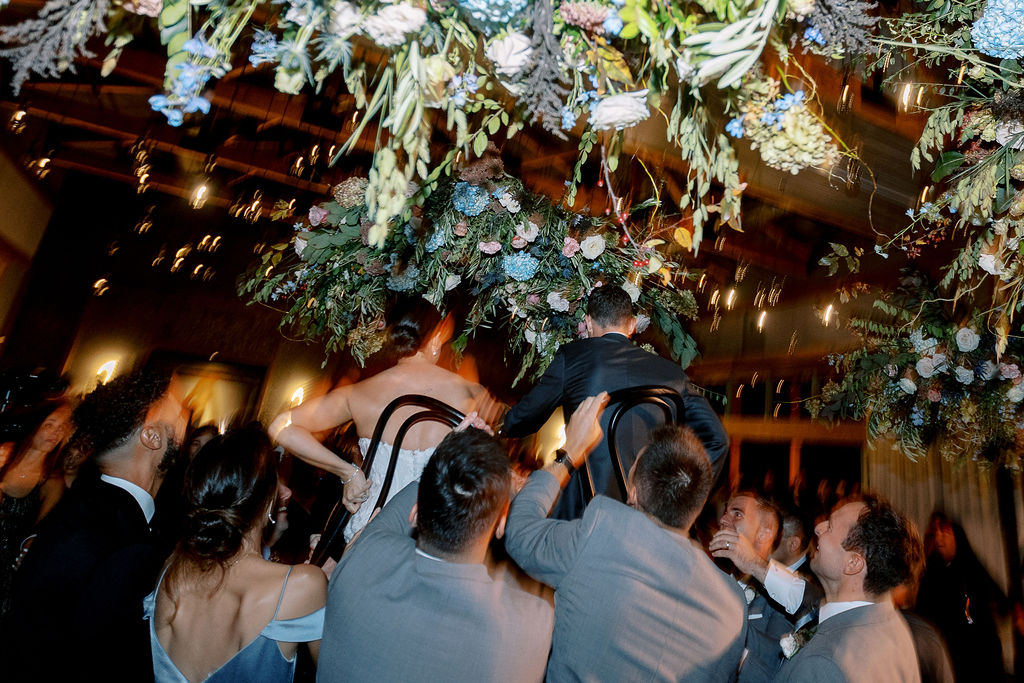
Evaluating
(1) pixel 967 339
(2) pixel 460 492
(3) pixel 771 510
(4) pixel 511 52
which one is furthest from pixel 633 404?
(1) pixel 967 339

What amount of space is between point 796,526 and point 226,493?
2969 mm

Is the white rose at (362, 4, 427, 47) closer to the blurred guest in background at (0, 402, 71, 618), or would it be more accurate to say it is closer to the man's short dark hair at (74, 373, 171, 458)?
the man's short dark hair at (74, 373, 171, 458)

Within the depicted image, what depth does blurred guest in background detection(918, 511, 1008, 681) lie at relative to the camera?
448cm

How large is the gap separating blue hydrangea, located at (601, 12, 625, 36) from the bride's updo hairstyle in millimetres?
1963

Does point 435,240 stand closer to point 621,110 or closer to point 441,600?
point 441,600

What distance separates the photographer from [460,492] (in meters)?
1.59

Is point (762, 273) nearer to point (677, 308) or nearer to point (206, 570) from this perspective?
point (677, 308)

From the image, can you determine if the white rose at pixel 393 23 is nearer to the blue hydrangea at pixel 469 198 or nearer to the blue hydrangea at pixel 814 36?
the blue hydrangea at pixel 814 36

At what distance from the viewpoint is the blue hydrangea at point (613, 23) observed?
3.20ft

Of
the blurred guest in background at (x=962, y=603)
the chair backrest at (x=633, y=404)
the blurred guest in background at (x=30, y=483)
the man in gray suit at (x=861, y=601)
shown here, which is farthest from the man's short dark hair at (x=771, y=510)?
the blurred guest in background at (x=30, y=483)

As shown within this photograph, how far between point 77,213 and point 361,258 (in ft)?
25.4

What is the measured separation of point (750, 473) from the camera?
28.4ft

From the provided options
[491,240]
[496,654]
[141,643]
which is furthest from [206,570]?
[491,240]

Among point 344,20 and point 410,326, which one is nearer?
point 344,20
